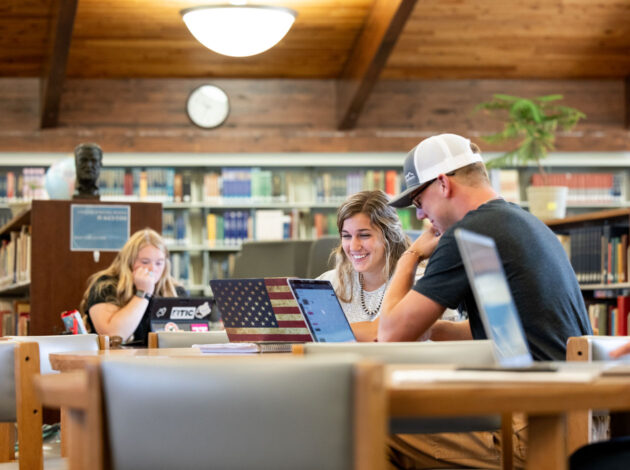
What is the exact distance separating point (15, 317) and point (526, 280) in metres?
4.77

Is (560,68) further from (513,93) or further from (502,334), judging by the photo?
(502,334)

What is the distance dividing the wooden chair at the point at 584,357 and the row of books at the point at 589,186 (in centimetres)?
680

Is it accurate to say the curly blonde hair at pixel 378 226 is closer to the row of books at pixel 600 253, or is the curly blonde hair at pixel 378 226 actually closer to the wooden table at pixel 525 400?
the wooden table at pixel 525 400

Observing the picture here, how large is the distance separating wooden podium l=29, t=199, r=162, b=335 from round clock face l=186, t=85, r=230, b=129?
3.56 meters

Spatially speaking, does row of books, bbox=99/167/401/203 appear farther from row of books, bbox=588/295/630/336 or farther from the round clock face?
row of books, bbox=588/295/630/336

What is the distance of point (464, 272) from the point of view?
2.24 m

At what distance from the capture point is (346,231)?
3256mm

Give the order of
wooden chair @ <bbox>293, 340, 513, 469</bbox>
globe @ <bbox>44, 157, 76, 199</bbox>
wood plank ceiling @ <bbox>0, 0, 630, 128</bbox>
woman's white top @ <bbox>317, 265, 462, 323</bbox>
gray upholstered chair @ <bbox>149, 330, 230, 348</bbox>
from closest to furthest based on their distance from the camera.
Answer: wooden chair @ <bbox>293, 340, 513, 469</bbox> < gray upholstered chair @ <bbox>149, 330, 230, 348</bbox> < woman's white top @ <bbox>317, 265, 462, 323</bbox> < globe @ <bbox>44, 157, 76, 199</bbox> < wood plank ceiling @ <bbox>0, 0, 630, 128</bbox>

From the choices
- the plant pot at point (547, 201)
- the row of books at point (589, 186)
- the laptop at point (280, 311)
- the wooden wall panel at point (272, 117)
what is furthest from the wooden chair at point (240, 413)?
the row of books at point (589, 186)

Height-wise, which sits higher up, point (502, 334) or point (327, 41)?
point (327, 41)

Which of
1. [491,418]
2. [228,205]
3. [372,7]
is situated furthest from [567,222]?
[491,418]

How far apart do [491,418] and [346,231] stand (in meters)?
1.52

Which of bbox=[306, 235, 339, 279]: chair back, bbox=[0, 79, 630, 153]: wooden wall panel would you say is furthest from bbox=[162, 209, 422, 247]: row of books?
bbox=[306, 235, 339, 279]: chair back

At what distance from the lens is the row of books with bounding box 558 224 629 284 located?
5.79 metres
